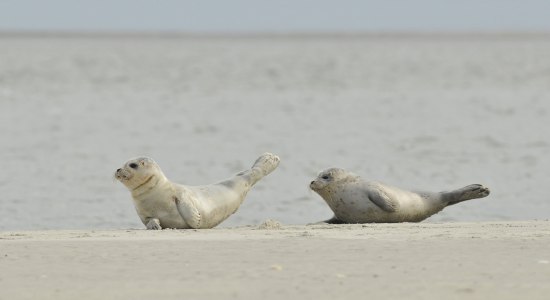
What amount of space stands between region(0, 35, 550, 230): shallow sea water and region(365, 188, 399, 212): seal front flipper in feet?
4.73

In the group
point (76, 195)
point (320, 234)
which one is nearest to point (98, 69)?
point (76, 195)

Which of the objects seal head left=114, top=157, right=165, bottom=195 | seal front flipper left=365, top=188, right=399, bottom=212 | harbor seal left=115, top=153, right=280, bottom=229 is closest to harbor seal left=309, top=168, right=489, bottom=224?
seal front flipper left=365, top=188, right=399, bottom=212

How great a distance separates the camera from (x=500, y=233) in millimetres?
8305

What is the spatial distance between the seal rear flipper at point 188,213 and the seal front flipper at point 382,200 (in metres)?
1.26

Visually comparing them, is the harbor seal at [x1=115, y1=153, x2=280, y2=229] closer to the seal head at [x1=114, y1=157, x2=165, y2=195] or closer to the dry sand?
the seal head at [x1=114, y1=157, x2=165, y2=195]

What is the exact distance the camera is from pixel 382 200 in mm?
9805

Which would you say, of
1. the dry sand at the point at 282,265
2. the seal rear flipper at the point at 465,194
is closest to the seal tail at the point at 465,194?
the seal rear flipper at the point at 465,194

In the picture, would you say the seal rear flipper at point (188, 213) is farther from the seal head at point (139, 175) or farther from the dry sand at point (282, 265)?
the dry sand at point (282, 265)

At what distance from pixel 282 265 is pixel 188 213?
244 cm

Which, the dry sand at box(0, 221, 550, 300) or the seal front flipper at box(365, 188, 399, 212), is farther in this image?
the seal front flipper at box(365, 188, 399, 212)

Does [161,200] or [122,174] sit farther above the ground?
[122,174]

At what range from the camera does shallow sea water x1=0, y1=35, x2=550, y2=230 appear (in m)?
12.4

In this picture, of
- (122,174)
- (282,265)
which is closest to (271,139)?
(122,174)

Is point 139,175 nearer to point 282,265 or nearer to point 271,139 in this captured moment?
point 282,265
